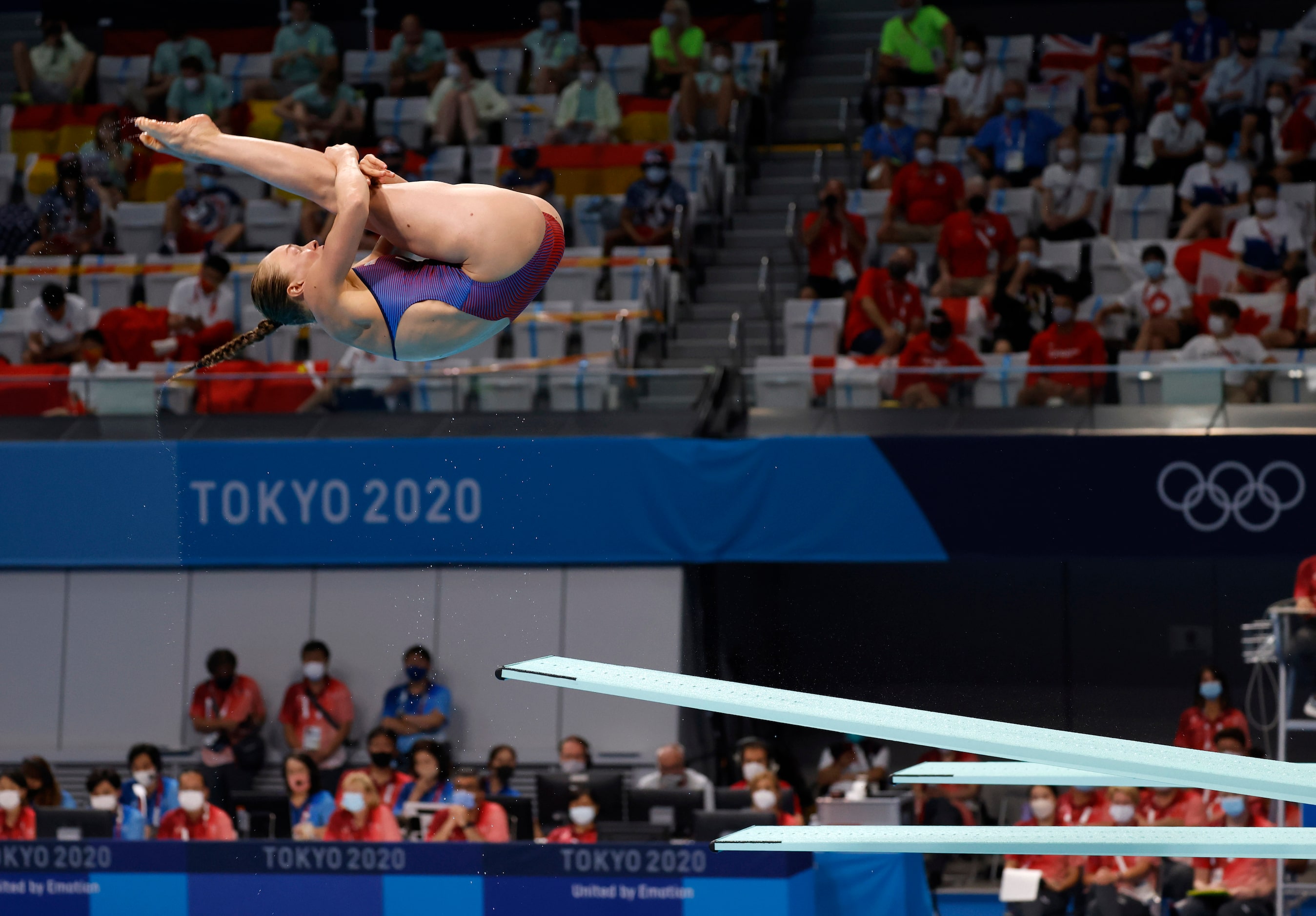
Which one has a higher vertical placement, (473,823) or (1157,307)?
(1157,307)

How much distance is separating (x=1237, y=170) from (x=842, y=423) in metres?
3.85

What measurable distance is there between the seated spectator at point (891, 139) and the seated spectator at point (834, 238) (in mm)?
940

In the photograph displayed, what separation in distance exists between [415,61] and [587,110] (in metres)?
1.72

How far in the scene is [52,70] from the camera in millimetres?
15742

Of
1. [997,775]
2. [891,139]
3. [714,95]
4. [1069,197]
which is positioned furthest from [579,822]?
[714,95]

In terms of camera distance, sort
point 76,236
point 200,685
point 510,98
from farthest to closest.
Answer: point 510,98
point 200,685
point 76,236

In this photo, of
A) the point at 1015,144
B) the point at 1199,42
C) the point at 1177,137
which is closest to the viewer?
the point at 1177,137

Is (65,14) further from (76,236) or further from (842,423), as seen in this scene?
(842,423)

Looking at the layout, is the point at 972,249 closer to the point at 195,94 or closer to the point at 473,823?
the point at 473,823

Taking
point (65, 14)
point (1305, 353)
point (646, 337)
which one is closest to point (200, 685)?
point (646, 337)

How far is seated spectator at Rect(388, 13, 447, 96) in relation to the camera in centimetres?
1443

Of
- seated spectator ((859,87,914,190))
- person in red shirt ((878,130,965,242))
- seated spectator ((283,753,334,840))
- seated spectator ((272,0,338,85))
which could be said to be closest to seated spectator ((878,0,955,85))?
seated spectator ((859,87,914,190))

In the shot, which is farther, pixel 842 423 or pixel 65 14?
pixel 65 14

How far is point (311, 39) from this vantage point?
598 inches
